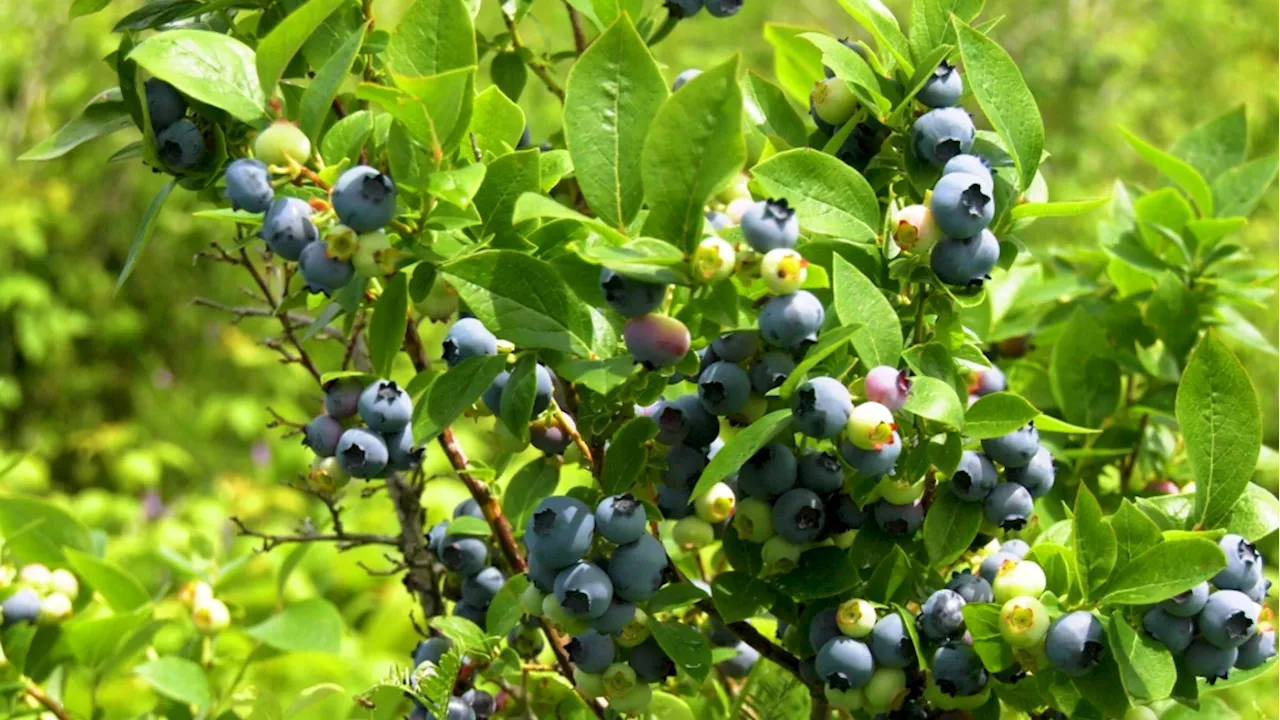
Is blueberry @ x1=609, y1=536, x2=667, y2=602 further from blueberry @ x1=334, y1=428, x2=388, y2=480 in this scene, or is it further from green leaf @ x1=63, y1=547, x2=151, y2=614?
green leaf @ x1=63, y1=547, x2=151, y2=614

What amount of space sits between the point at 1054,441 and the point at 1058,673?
37cm

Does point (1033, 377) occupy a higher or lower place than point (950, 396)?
lower

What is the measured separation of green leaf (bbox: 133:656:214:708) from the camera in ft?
3.91

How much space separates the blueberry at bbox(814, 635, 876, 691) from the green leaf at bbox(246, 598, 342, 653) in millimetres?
616

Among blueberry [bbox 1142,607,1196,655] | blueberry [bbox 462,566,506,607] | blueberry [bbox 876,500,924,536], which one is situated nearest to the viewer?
blueberry [bbox 1142,607,1196,655]

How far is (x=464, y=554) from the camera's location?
41.9 inches

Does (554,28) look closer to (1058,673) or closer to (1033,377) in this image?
(1033,377)

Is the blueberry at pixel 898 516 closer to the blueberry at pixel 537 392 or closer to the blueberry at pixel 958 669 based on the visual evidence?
the blueberry at pixel 958 669

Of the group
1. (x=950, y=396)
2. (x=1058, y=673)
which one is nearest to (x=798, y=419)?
(x=950, y=396)

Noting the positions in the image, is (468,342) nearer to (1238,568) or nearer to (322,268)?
(322,268)

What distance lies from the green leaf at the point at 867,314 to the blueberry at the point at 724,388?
7cm

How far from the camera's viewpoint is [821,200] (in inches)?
32.3

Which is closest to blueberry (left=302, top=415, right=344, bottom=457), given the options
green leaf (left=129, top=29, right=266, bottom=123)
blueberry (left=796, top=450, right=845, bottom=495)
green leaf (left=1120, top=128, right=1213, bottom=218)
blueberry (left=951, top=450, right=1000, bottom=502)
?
green leaf (left=129, top=29, right=266, bottom=123)

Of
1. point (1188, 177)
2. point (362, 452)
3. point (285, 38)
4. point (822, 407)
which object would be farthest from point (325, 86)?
point (1188, 177)
